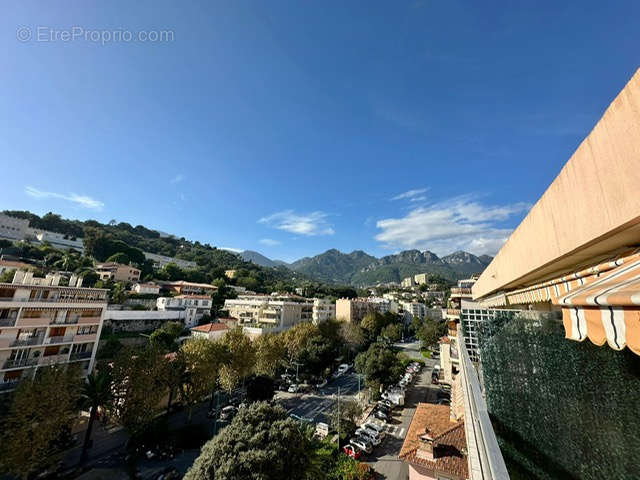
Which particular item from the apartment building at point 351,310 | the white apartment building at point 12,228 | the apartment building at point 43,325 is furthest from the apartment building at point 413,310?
the white apartment building at point 12,228

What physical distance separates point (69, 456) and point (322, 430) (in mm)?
14893

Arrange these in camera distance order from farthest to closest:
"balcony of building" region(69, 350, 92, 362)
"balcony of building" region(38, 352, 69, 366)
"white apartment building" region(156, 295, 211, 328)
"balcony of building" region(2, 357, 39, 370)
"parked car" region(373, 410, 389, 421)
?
1. "white apartment building" region(156, 295, 211, 328)
2. "parked car" region(373, 410, 389, 421)
3. "balcony of building" region(69, 350, 92, 362)
4. "balcony of building" region(38, 352, 69, 366)
5. "balcony of building" region(2, 357, 39, 370)

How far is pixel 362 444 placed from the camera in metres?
17.2

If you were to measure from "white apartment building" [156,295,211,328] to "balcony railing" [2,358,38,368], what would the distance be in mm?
22553

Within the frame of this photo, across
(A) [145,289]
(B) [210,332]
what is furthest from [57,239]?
(B) [210,332]

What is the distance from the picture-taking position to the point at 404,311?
80500 millimetres

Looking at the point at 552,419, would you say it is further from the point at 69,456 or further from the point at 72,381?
the point at 69,456

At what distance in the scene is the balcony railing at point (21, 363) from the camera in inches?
650

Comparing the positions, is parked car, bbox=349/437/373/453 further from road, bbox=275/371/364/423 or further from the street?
road, bbox=275/371/364/423

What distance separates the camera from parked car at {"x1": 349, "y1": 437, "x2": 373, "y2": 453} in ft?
55.3

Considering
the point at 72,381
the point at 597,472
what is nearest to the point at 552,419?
the point at 597,472

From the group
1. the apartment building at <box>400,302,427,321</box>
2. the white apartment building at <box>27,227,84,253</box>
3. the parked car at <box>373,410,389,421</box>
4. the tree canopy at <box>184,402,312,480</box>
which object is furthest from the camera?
the apartment building at <box>400,302,427,321</box>

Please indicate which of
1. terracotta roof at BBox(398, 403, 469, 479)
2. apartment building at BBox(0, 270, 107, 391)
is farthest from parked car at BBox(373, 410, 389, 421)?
apartment building at BBox(0, 270, 107, 391)

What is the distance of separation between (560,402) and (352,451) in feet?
56.7
